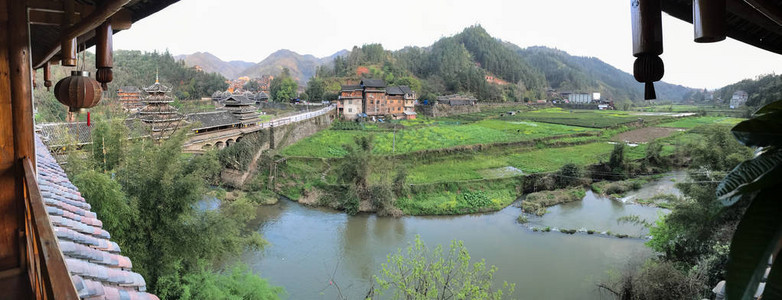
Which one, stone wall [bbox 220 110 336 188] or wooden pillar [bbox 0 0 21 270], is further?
stone wall [bbox 220 110 336 188]

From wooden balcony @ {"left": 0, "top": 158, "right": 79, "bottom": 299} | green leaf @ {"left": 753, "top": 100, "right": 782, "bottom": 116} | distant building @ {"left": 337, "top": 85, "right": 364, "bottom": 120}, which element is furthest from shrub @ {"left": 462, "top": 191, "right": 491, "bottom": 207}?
distant building @ {"left": 337, "top": 85, "right": 364, "bottom": 120}

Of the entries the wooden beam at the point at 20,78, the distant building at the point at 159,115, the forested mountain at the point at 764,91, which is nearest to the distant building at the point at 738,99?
the forested mountain at the point at 764,91

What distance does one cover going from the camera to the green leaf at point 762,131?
2.27 feet

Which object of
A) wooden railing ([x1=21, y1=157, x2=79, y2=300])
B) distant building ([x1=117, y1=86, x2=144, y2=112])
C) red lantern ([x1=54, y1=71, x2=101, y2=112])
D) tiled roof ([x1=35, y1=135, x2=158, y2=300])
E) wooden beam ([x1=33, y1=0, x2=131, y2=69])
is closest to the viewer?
wooden railing ([x1=21, y1=157, x2=79, y2=300])

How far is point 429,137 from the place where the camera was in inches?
920

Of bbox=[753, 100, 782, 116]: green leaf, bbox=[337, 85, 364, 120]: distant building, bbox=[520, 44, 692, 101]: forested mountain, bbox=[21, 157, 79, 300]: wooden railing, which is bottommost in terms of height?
bbox=[21, 157, 79, 300]: wooden railing

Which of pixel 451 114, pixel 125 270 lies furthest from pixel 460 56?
pixel 125 270

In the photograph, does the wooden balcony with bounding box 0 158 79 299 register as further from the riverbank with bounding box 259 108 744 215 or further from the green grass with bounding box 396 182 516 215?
the green grass with bounding box 396 182 516 215

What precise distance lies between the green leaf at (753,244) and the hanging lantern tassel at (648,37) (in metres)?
0.56

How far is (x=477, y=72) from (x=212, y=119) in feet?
118

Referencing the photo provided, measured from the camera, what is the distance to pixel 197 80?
40.5 meters

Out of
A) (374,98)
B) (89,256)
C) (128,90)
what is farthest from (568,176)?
(128,90)

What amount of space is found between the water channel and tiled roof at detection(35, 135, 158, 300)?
22.9ft

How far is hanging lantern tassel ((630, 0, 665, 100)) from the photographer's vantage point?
111 cm
